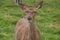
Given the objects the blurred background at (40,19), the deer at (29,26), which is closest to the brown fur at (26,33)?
the deer at (29,26)

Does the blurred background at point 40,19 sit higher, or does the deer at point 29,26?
the deer at point 29,26

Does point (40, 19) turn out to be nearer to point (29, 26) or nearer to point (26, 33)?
point (26, 33)

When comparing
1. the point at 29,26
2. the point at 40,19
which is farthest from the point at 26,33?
the point at 40,19

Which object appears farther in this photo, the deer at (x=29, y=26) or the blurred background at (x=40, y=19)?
the blurred background at (x=40, y=19)

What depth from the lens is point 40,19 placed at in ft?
35.5

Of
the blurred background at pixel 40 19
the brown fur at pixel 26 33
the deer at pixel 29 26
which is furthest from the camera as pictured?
the blurred background at pixel 40 19

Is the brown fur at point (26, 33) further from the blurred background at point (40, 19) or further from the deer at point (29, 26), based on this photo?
the blurred background at point (40, 19)

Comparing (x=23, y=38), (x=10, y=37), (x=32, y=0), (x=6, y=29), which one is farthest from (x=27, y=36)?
(x=32, y=0)

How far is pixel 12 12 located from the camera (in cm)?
1214

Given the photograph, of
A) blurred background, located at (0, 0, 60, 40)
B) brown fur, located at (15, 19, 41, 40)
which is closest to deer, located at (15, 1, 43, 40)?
brown fur, located at (15, 19, 41, 40)

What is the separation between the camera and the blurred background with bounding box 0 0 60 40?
8.84 metres

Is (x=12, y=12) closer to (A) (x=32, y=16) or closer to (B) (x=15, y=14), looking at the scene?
(B) (x=15, y=14)

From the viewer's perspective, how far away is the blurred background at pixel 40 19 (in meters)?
8.84

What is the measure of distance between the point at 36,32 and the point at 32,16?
60 cm
